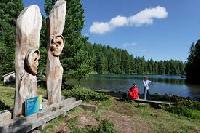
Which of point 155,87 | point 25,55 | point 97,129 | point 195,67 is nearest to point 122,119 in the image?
point 97,129

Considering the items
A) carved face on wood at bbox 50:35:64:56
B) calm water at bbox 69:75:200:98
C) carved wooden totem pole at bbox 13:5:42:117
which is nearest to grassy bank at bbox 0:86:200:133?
carved wooden totem pole at bbox 13:5:42:117

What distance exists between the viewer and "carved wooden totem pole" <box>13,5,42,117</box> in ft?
36.7

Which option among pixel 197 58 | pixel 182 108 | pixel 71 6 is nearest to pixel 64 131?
pixel 182 108

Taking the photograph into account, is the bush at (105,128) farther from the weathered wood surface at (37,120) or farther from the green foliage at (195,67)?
the green foliage at (195,67)

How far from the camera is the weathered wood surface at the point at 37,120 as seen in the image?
977 centimetres

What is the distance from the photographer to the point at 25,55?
11.4 m

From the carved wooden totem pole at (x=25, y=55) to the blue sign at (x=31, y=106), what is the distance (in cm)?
16

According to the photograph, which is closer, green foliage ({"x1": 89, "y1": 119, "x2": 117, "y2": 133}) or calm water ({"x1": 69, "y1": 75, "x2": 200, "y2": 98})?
green foliage ({"x1": 89, "y1": 119, "x2": 117, "y2": 133})

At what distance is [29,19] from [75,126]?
13.3 ft

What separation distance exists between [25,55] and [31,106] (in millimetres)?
1665

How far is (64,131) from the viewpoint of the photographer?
1167 cm

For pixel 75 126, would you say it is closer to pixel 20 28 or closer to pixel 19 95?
pixel 19 95

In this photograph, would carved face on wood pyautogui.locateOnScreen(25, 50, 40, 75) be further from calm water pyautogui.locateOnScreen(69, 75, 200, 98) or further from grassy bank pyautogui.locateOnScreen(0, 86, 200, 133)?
calm water pyautogui.locateOnScreen(69, 75, 200, 98)

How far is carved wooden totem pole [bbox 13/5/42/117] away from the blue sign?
0.53ft
